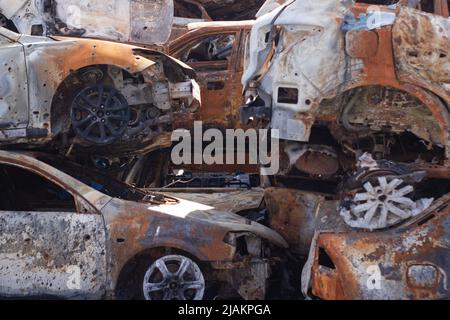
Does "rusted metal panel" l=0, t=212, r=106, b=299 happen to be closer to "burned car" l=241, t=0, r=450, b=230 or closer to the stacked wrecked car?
the stacked wrecked car

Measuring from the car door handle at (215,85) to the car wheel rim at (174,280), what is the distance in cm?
303

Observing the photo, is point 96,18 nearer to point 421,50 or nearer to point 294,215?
point 294,215

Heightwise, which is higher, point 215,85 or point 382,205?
point 215,85

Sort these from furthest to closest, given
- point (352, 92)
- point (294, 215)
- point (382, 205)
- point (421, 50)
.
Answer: point (294, 215) → point (352, 92) → point (421, 50) → point (382, 205)

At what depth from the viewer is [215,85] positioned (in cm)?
859

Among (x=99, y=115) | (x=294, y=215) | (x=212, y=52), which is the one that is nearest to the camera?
(x=294, y=215)

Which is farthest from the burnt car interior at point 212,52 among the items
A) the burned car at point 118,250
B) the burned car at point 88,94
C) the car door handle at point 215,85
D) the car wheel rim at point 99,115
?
the burned car at point 118,250

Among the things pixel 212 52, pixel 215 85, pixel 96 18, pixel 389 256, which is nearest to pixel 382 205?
pixel 389 256

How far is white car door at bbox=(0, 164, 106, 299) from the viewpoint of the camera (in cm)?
598

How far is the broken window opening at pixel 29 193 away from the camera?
6711 mm

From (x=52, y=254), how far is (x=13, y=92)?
6.33 ft
